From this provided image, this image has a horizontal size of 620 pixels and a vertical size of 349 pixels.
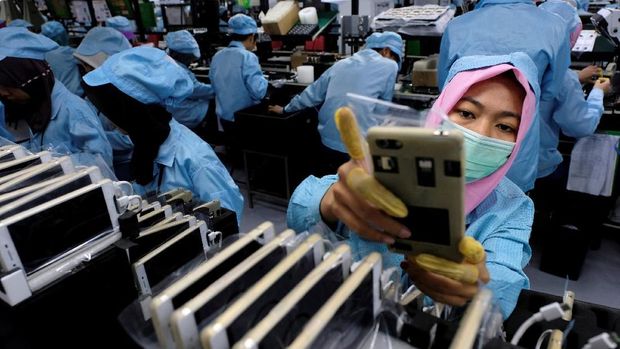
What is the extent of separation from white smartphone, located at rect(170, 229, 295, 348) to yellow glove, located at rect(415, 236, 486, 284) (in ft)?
0.63

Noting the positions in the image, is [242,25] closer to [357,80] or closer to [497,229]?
[357,80]

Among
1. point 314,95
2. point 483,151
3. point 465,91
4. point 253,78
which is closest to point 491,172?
point 483,151

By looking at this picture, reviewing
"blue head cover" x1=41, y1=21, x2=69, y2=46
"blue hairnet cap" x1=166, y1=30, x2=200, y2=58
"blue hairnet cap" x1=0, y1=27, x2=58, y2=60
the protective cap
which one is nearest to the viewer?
"blue hairnet cap" x1=0, y1=27, x2=58, y2=60

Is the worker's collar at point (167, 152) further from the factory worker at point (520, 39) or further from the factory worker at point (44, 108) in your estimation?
the factory worker at point (520, 39)

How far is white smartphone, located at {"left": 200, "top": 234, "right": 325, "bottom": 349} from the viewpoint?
0.41 metres

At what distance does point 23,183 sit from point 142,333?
Answer: 1.70 ft

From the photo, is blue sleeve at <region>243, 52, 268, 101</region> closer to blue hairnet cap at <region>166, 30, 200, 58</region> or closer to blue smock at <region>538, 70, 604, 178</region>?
blue hairnet cap at <region>166, 30, 200, 58</region>

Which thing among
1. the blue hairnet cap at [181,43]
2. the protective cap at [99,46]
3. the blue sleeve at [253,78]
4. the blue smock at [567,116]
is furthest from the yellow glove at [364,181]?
the blue hairnet cap at [181,43]

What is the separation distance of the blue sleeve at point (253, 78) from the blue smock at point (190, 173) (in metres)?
1.85

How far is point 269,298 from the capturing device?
19.2 inches

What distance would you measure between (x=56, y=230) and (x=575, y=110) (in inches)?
92.3

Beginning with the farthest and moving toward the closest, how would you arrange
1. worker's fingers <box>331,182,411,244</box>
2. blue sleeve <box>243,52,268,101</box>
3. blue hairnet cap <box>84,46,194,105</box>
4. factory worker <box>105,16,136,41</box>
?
factory worker <box>105,16,136,41</box> < blue sleeve <box>243,52,268,101</box> < blue hairnet cap <box>84,46,194,105</box> < worker's fingers <box>331,182,411,244</box>

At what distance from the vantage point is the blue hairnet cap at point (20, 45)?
6.68ft

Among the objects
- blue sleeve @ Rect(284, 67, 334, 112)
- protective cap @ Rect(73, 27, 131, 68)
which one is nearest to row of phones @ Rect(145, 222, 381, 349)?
blue sleeve @ Rect(284, 67, 334, 112)
